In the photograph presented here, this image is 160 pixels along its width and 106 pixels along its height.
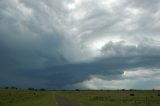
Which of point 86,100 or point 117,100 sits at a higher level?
point 117,100

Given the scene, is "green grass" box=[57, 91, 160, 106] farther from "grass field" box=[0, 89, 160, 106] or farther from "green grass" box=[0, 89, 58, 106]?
"green grass" box=[0, 89, 58, 106]

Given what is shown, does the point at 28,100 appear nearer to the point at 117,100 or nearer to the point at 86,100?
the point at 86,100

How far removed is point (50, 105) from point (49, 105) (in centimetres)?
18

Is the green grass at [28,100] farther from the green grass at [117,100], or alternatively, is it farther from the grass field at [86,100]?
the green grass at [117,100]

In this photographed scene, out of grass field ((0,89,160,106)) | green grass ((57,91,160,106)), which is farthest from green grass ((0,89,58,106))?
green grass ((57,91,160,106))

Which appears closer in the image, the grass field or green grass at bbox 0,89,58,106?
the grass field

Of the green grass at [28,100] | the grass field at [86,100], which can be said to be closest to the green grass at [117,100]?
the grass field at [86,100]

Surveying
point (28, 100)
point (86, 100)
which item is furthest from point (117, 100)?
point (28, 100)

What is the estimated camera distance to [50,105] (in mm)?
59000

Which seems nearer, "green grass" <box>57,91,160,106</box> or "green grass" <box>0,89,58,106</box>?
"green grass" <box>57,91,160,106</box>

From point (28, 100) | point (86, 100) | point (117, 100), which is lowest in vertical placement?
point (28, 100)

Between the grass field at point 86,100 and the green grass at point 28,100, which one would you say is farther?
the green grass at point 28,100

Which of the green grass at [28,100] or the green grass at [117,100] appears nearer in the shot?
the green grass at [117,100]

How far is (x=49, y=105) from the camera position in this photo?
59.0 metres
